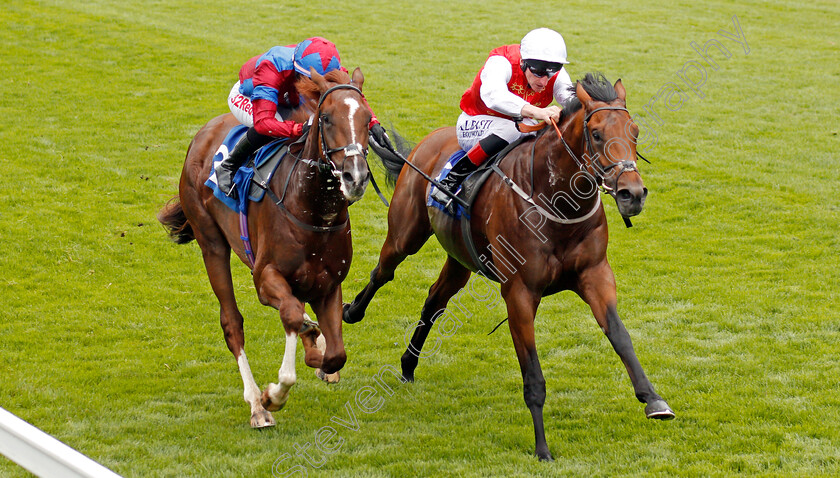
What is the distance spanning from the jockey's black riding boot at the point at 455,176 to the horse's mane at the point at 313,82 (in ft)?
4.24

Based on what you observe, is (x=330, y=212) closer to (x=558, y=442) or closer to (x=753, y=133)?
(x=558, y=442)

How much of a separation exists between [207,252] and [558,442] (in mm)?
2925

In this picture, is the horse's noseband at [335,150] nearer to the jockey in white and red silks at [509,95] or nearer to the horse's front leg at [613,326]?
the jockey in white and red silks at [509,95]

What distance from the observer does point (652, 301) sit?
807 centimetres

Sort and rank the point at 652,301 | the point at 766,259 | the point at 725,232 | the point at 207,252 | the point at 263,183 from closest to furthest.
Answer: the point at 263,183
the point at 207,252
the point at 652,301
the point at 766,259
the point at 725,232

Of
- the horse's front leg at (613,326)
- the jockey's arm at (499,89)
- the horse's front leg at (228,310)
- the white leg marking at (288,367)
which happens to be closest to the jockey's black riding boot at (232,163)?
the horse's front leg at (228,310)

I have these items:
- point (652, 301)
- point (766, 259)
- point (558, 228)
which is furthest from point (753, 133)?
point (558, 228)

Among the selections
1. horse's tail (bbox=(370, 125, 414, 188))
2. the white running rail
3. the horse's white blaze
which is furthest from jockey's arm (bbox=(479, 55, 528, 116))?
the white running rail

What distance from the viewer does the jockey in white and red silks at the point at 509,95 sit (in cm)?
538

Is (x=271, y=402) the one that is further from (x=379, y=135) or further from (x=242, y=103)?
(x=242, y=103)

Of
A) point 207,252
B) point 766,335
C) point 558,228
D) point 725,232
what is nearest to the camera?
point 558,228

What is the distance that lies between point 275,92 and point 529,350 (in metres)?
2.20

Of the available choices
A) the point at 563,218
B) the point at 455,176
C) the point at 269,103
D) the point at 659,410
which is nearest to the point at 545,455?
the point at 659,410

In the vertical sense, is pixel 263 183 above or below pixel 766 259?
above
